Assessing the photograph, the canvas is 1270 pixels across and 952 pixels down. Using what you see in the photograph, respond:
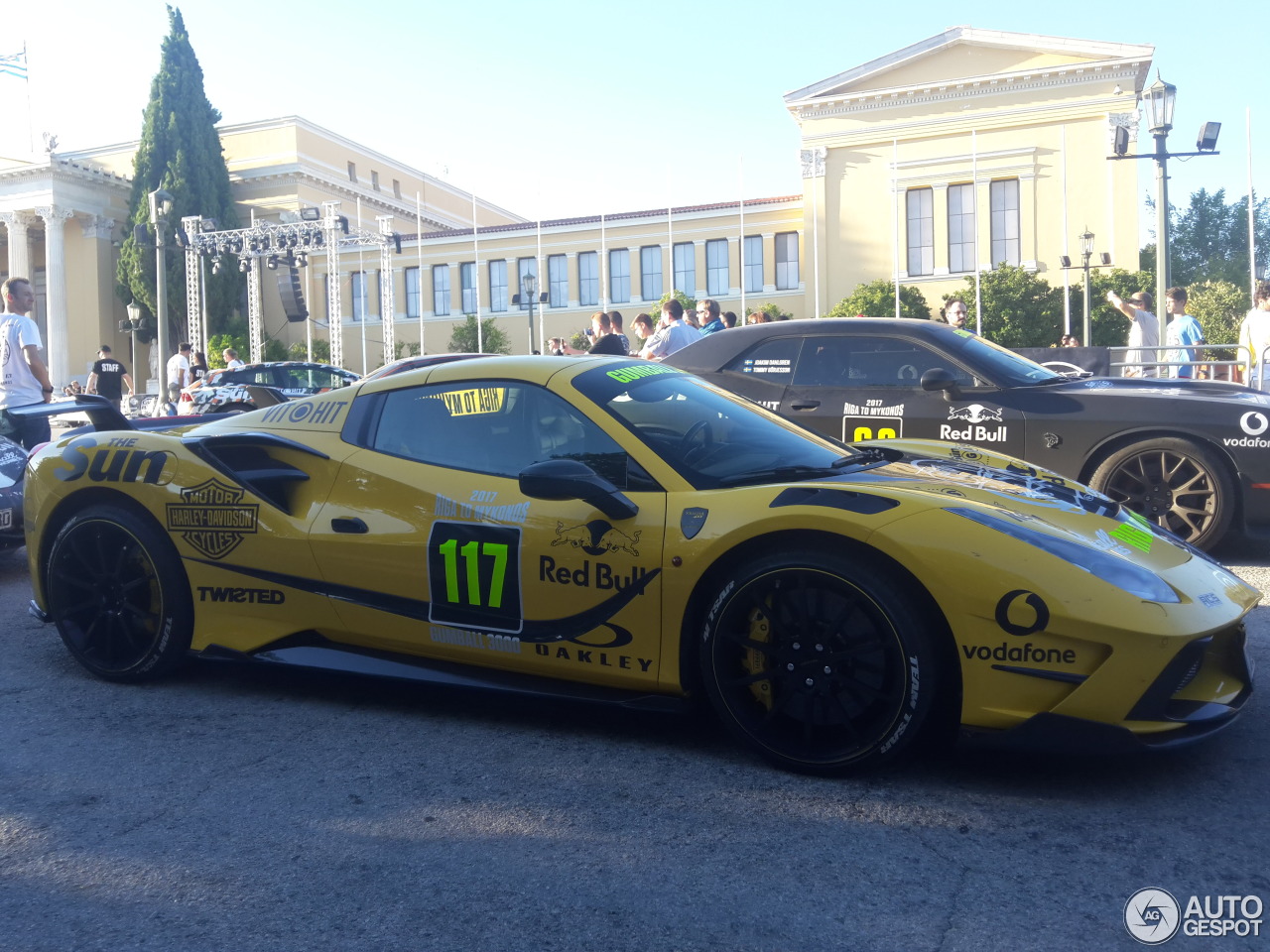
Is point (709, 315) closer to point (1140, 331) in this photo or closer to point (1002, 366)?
point (1140, 331)

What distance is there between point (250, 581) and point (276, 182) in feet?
177

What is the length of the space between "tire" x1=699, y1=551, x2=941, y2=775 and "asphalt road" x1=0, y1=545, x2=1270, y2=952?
5.4 inches

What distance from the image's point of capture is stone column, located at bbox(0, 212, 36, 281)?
5170cm

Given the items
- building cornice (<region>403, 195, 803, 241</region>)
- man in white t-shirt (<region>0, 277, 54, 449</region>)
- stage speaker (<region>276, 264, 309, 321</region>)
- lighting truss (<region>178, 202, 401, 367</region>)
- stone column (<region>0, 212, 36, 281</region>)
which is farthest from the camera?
stone column (<region>0, 212, 36, 281</region>)

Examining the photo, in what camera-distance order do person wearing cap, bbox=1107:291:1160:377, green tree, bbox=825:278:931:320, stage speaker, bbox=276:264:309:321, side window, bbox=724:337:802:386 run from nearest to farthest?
side window, bbox=724:337:802:386 < person wearing cap, bbox=1107:291:1160:377 < stage speaker, bbox=276:264:309:321 < green tree, bbox=825:278:931:320

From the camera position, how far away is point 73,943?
7.73 ft

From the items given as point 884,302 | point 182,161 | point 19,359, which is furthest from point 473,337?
point 19,359

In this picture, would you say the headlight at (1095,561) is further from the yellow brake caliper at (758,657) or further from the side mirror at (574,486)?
the side mirror at (574,486)

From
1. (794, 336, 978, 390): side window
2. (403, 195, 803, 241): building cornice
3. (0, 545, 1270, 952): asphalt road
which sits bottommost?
(0, 545, 1270, 952): asphalt road

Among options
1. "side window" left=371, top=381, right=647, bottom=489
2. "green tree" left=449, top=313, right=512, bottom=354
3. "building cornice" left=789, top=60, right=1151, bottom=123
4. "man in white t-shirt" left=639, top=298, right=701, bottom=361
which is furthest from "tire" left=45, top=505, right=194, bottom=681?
A: "building cornice" left=789, top=60, right=1151, bottom=123

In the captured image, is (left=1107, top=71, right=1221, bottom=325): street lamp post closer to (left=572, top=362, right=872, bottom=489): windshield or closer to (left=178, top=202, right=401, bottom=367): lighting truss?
(left=572, top=362, right=872, bottom=489): windshield

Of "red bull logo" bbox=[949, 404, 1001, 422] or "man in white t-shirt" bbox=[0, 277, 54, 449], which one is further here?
"man in white t-shirt" bbox=[0, 277, 54, 449]

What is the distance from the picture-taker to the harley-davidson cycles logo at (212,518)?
4.03 meters

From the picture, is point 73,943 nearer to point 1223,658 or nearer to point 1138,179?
point 1223,658
